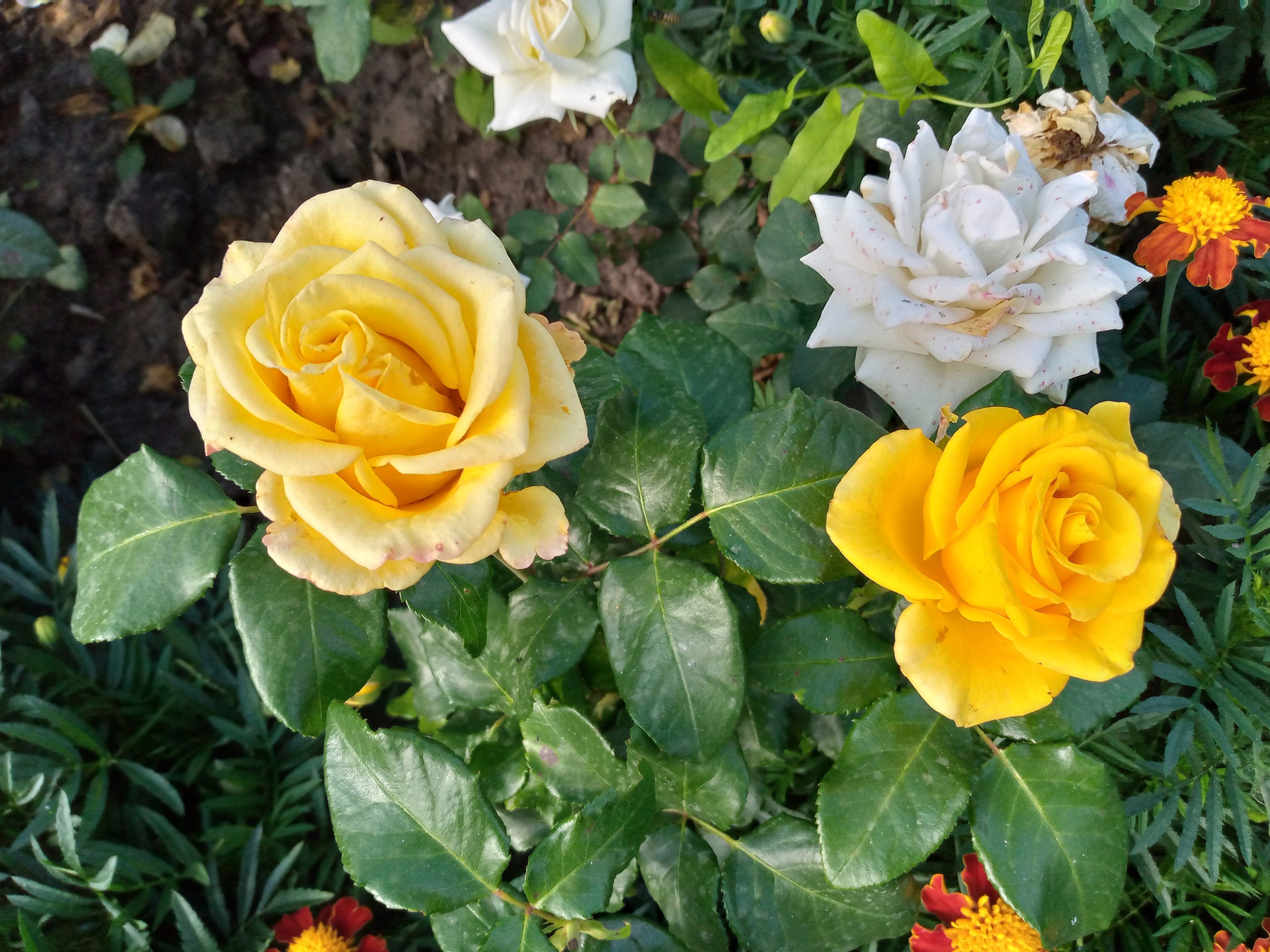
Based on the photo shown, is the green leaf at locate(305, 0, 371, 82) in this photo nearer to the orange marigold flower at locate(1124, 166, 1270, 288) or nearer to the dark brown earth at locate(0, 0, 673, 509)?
the dark brown earth at locate(0, 0, 673, 509)

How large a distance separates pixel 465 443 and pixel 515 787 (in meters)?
0.55

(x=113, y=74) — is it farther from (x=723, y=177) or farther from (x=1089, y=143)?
(x=1089, y=143)

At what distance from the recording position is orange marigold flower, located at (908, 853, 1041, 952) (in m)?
0.90

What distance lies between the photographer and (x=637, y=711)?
759mm

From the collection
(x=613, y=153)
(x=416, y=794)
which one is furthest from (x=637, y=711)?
(x=613, y=153)

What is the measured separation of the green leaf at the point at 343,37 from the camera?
4.25ft

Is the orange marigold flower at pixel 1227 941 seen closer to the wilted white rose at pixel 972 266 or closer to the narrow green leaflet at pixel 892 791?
the narrow green leaflet at pixel 892 791

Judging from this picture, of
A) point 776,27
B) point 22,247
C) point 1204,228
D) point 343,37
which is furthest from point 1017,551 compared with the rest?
point 22,247

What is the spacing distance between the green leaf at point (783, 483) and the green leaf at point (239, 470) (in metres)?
0.42

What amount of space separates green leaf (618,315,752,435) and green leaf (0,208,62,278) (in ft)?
4.82

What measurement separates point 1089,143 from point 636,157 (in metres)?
0.68

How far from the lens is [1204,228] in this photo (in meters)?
1.02

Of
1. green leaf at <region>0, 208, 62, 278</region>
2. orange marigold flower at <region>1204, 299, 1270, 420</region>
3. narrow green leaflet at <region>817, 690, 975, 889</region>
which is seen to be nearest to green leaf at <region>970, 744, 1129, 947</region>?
narrow green leaflet at <region>817, 690, 975, 889</region>

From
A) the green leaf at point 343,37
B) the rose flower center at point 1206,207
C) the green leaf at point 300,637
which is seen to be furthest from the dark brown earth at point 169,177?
the green leaf at point 300,637
